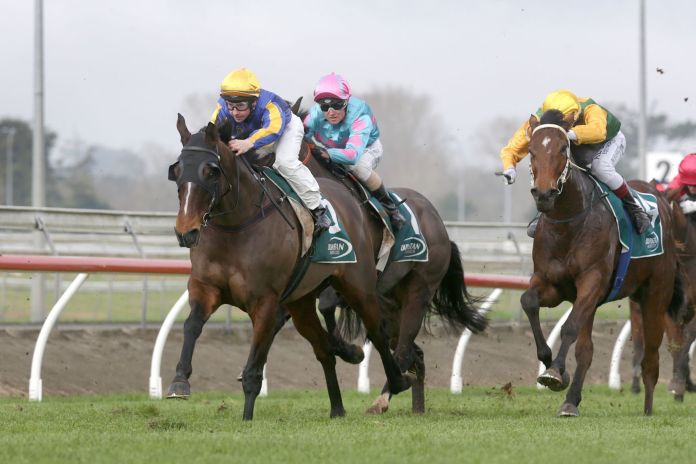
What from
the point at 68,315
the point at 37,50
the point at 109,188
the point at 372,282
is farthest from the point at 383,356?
the point at 109,188

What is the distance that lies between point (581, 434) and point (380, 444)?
3.78 feet

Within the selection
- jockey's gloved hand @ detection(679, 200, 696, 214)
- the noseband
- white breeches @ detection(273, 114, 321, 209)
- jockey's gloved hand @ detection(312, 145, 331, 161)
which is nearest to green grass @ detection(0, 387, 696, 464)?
white breeches @ detection(273, 114, 321, 209)

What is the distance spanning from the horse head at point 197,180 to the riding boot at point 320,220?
743mm

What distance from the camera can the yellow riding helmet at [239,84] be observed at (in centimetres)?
704

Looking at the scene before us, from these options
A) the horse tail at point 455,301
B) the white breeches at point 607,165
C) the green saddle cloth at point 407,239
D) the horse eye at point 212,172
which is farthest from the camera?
the horse tail at point 455,301

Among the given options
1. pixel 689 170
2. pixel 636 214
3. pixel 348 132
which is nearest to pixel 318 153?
pixel 348 132

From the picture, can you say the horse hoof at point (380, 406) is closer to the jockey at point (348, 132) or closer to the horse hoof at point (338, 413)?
the horse hoof at point (338, 413)

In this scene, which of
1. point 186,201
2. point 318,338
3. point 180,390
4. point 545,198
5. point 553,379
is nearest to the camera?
point 180,390

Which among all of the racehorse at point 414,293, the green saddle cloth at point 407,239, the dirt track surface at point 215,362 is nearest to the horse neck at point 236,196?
the racehorse at point 414,293

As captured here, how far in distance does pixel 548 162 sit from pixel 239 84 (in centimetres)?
182

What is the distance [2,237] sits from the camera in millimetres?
11828

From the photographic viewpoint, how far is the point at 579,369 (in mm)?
7746

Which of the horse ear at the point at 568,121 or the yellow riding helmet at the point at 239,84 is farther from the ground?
the yellow riding helmet at the point at 239,84

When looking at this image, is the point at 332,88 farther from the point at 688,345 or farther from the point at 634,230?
the point at 688,345
